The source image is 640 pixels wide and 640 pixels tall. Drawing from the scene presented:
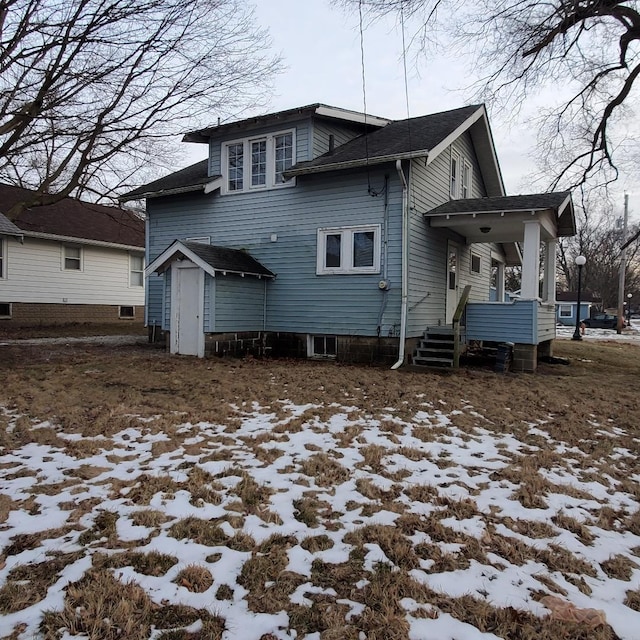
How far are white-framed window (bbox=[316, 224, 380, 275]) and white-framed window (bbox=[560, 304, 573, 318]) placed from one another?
4051 centimetres

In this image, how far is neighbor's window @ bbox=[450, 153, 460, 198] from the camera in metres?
12.5

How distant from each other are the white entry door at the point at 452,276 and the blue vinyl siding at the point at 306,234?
2926 millimetres

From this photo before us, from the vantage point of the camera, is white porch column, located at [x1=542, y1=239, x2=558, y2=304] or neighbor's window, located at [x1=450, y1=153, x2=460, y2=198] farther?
neighbor's window, located at [x1=450, y1=153, x2=460, y2=198]

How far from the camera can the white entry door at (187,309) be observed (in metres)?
10.5

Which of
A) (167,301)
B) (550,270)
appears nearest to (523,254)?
(550,270)

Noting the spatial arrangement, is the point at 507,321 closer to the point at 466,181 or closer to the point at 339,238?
the point at 339,238

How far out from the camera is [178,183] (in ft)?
42.2

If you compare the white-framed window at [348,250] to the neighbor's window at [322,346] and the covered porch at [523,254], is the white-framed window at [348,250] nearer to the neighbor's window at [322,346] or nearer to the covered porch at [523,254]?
the covered porch at [523,254]

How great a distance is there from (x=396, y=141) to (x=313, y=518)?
30.3 feet

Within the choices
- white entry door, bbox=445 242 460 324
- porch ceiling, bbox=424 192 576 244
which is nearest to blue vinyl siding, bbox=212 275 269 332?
porch ceiling, bbox=424 192 576 244

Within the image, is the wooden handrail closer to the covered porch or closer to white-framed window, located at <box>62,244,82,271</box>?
the covered porch

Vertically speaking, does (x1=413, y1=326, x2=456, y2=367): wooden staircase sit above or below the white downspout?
below

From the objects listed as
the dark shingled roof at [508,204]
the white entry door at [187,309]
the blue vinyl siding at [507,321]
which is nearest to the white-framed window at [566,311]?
the blue vinyl siding at [507,321]

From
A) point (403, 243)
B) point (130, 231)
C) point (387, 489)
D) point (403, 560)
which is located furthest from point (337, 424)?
point (130, 231)
